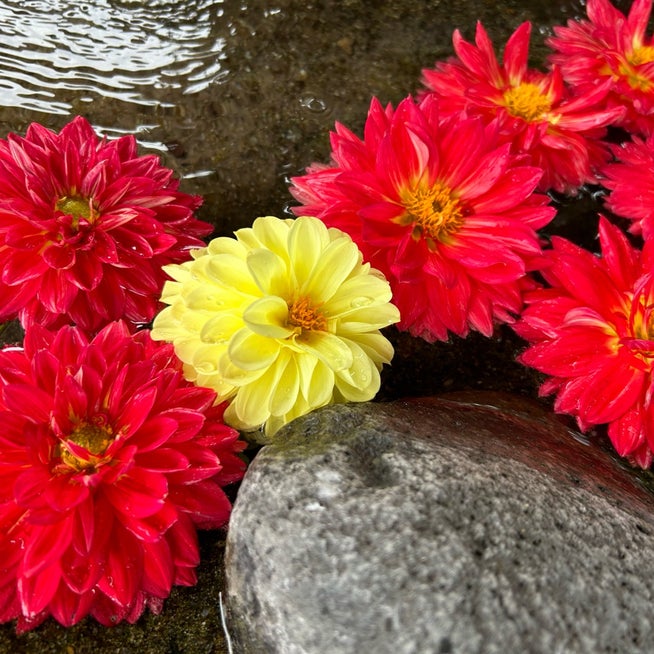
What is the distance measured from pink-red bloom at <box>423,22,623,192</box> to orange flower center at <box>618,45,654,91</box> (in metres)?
0.11

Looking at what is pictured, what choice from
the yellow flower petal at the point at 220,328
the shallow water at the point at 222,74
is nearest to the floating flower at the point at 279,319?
the yellow flower petal at the point at 220,328

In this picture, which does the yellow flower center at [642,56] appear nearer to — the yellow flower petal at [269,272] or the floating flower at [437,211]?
the floating flower at [437,211]

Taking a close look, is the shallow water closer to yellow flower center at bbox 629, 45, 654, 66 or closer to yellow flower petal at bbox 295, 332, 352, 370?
yellow flower center at bbox 629, 45, 654, 66

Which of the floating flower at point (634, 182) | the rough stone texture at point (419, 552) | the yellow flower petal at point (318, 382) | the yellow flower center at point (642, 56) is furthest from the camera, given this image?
the yellow flower center at point (642, 56)

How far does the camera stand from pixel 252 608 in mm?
946

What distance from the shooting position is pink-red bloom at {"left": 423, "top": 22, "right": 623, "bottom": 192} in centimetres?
141

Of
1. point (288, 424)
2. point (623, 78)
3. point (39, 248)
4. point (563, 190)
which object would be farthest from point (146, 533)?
point (623, 78)

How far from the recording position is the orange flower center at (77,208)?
3.81 ft

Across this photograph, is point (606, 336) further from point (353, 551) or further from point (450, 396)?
point (353, 551)

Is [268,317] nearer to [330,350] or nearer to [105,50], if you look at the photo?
[330,350]

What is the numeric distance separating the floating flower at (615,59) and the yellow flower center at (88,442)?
3.70 ft

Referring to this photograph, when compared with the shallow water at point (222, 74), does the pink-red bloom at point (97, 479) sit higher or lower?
lower

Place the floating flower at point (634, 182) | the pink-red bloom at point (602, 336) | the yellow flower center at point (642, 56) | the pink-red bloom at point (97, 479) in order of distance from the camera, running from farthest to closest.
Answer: the yellow flower center at point (642, 56)
the floating flower at point (634, 182)
the pink-red bloom at point (602, 336)
the pink-red bloom at point (97, 479)

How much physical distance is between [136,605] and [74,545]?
0.64 feet
